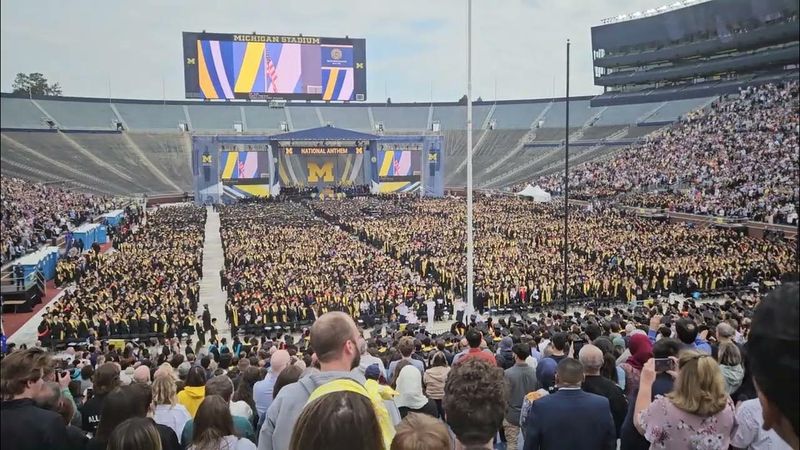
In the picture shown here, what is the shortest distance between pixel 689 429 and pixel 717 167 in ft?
101

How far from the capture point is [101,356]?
36.1 ft

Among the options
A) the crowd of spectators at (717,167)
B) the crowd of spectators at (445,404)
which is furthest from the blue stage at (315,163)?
the crowd of spectators at (445,404)

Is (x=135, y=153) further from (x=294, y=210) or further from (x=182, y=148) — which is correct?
(x=294, y=210)

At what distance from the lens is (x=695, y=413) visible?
3.45m

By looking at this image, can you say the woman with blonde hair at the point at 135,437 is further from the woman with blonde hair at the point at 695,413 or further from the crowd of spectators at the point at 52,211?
the crowd of spectators at the point at 52,211

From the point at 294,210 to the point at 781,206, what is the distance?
2901cm

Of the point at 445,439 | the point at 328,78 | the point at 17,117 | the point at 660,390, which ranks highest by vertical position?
the point at 328,78

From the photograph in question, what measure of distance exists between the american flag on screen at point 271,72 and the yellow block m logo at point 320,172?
1150cm

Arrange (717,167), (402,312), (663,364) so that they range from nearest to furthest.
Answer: (663,364)
(402,312)
(717,167)

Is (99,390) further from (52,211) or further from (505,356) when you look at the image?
(52,211)

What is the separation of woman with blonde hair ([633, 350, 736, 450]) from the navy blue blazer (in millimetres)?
308

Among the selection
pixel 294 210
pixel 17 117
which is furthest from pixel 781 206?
pixel 17 117

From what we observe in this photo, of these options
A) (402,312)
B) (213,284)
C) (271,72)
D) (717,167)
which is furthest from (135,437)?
(271,72)

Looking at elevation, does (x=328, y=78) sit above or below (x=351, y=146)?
above
